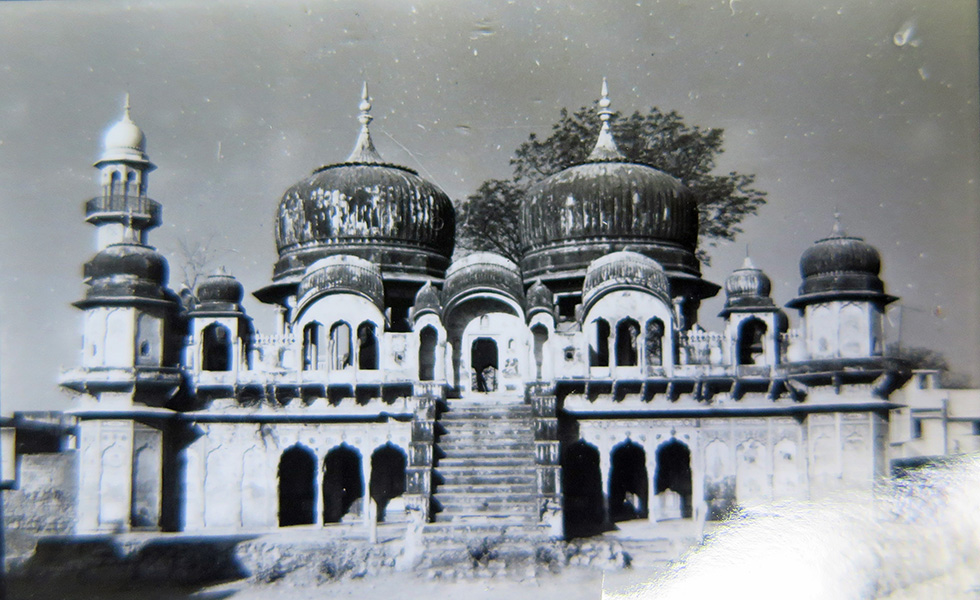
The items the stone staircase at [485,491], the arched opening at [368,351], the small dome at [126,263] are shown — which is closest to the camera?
the stone staircase at [485,491]

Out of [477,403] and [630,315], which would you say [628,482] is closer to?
[630,315]

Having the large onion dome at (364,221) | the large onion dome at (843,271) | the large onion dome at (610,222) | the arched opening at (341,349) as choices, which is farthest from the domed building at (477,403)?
the large onion dome at (364,221)

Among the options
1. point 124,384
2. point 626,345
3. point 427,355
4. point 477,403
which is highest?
point 626,345

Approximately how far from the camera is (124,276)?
16250mm

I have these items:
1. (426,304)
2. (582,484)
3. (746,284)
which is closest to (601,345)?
(582,484)

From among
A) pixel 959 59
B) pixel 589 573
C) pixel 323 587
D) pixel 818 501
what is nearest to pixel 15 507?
pixel 323 587

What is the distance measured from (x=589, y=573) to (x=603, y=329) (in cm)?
651

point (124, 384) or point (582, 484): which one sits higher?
point (124, 384)

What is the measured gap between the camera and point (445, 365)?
16.6 m

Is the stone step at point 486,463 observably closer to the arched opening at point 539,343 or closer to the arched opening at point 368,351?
the arched opening at point 539,343

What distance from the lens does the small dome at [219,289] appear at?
18080mm

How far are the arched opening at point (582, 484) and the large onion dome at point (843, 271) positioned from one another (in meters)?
4.42

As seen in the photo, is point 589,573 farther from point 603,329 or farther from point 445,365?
point 603,329

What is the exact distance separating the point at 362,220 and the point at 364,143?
1.91 meters
